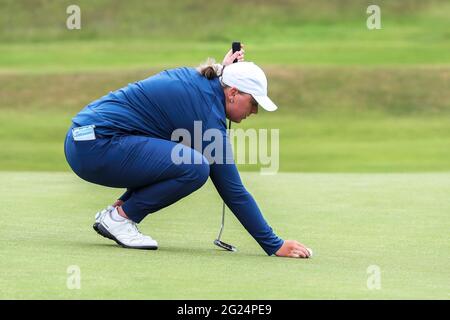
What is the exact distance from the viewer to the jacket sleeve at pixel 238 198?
620 cm

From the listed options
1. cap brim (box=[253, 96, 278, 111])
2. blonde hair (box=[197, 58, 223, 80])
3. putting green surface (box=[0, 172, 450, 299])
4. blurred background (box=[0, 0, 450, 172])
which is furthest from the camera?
blurred background (box=[0, 0, 450, 172])

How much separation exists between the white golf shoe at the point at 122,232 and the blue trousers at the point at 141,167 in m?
0.06

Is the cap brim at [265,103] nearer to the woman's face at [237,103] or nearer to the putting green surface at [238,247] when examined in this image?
the woman's face at [237,103]

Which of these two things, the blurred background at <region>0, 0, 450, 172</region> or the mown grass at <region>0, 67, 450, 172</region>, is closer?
the mown grass at <region>0, 67, 450, 172</region>

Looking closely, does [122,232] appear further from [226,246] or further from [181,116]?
[181,116]

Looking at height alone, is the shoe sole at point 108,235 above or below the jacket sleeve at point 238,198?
below

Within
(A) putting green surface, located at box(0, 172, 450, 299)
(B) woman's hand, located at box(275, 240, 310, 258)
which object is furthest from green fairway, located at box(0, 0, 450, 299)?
(B) woman's hand, located at box(275, 240, 310, 258)

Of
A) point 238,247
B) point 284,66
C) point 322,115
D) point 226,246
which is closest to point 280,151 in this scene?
point 322,115

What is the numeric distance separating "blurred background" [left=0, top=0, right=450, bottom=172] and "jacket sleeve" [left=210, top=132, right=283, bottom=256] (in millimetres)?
11250

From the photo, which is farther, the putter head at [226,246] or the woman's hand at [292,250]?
the putter head at [226,246]

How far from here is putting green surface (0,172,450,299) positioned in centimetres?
504

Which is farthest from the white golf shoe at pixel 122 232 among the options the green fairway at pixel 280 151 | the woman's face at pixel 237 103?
the woman's face at pixel 237 103

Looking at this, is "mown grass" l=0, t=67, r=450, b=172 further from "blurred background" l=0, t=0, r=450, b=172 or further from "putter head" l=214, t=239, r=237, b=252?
"putter head" l=214, t=239, r=237, b=252
